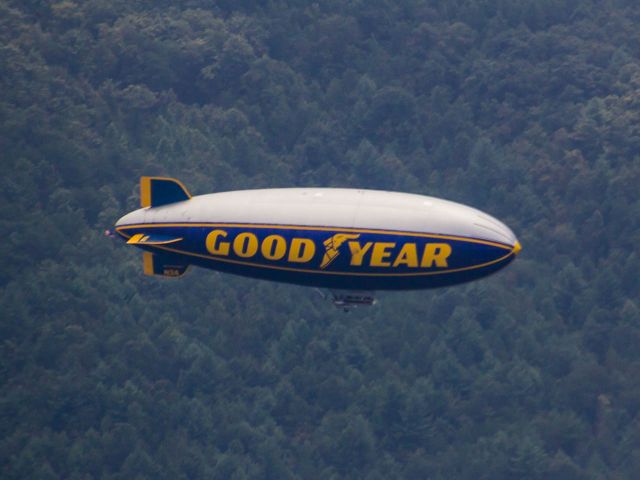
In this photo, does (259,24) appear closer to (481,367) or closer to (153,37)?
(153,37)

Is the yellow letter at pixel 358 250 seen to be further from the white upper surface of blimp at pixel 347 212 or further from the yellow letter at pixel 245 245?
the yellow letter at pixel 245 245

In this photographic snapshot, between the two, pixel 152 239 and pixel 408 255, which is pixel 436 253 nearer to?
pixel 408 255

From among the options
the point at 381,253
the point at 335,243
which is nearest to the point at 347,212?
the point at 335,243

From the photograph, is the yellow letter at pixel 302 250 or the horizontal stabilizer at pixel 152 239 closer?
the yellow letter at pixel 302 250

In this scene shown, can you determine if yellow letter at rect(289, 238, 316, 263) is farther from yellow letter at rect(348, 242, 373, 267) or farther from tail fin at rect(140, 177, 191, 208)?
tail fin at rect(140, 177, 191, 208)

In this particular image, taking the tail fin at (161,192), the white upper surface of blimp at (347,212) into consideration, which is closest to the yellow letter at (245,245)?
the white upper surface of blimp at (347,212)

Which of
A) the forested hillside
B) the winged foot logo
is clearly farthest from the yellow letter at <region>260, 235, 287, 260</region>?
the forested hillside

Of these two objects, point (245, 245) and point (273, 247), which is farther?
point (245, 245)
